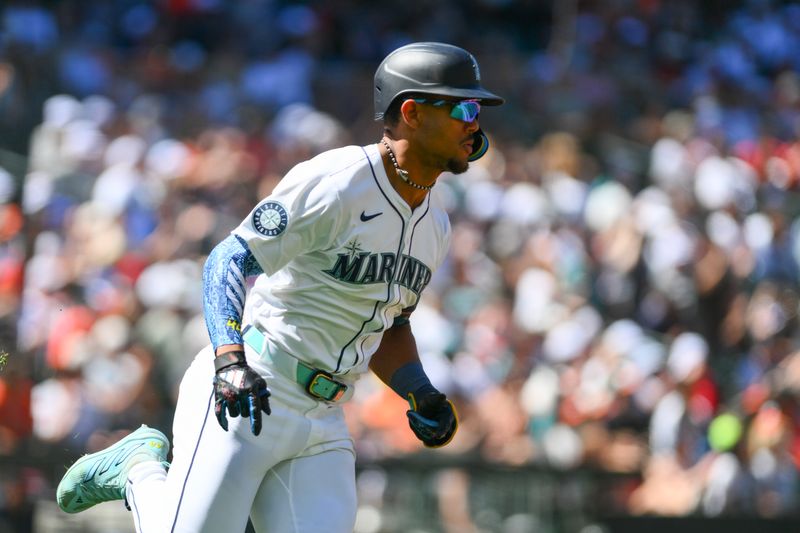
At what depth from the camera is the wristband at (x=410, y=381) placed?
4.76 m

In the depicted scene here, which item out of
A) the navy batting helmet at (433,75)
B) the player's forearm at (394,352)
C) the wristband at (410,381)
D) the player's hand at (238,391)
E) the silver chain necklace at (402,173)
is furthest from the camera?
the player's forearm at (394,352)

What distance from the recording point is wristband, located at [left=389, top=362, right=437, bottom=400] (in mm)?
4758

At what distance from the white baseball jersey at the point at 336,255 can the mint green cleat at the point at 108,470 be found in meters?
0.61

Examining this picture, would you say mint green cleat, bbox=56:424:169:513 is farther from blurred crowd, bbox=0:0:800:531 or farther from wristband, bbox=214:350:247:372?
blurred crowd, bbox=0:0:800:531

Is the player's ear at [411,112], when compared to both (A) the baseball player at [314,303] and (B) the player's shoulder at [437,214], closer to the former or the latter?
(A) the baseball player at [314,303]

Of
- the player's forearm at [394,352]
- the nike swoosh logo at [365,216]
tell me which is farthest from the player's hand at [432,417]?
Answer: the nike swoosh logo at [365,216]

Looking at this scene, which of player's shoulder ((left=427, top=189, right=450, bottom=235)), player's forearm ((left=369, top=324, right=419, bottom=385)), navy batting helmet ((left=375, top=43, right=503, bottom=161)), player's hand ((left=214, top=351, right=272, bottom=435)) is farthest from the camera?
player's forearm ((left=369, top=324, right=419, bottom=385))

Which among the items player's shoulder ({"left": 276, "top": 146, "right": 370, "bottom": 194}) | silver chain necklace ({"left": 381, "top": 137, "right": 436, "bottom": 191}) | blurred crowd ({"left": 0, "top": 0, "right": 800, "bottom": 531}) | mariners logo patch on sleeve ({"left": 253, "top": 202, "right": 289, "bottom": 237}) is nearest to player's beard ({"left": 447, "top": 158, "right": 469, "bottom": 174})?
silver chain necklace ({"left": 381, "top": 137, "right": 436, "bottom": 191})

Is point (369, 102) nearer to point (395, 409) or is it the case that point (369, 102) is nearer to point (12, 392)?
point (395, 409)

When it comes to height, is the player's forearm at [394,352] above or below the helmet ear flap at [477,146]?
below

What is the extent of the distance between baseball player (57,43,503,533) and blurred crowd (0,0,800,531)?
13.0 ft

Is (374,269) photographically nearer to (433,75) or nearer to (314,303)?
(314,303)

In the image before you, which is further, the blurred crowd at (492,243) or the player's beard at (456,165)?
the blurred crowd at (492,243)

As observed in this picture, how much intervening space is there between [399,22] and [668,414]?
5.93 metres
